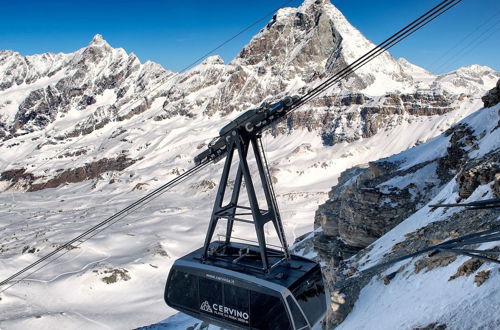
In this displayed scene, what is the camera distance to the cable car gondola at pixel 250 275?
12.5m

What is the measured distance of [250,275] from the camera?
1320cm

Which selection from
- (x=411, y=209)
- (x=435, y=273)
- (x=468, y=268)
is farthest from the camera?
(x=411, y=209)

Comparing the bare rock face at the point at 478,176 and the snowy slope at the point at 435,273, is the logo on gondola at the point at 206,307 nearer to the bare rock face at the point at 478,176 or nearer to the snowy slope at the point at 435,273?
the snowy slope at the point at 435,273

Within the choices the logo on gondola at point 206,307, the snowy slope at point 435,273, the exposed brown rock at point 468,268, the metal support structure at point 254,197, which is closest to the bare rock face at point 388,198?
the snowy slope at point 435,273

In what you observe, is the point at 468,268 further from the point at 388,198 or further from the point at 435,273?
the point at 388,198

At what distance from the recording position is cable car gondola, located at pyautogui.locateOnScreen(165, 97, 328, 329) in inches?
490

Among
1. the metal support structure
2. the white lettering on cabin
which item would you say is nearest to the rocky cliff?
the metal support structure

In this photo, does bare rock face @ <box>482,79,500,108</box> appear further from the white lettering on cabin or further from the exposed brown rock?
the white lettering on cabin

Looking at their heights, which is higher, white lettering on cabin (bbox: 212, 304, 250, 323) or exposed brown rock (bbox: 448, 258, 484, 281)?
white lettering on cabin (bbox: 212, 304, 250, 323)

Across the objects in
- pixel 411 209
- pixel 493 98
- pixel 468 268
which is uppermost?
pixel 493 98

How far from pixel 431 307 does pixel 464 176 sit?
11.6 metres

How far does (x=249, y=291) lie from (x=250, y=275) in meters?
0.53

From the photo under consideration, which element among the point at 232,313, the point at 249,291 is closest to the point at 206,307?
the point at 232,313

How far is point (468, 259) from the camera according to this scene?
1332 cm
